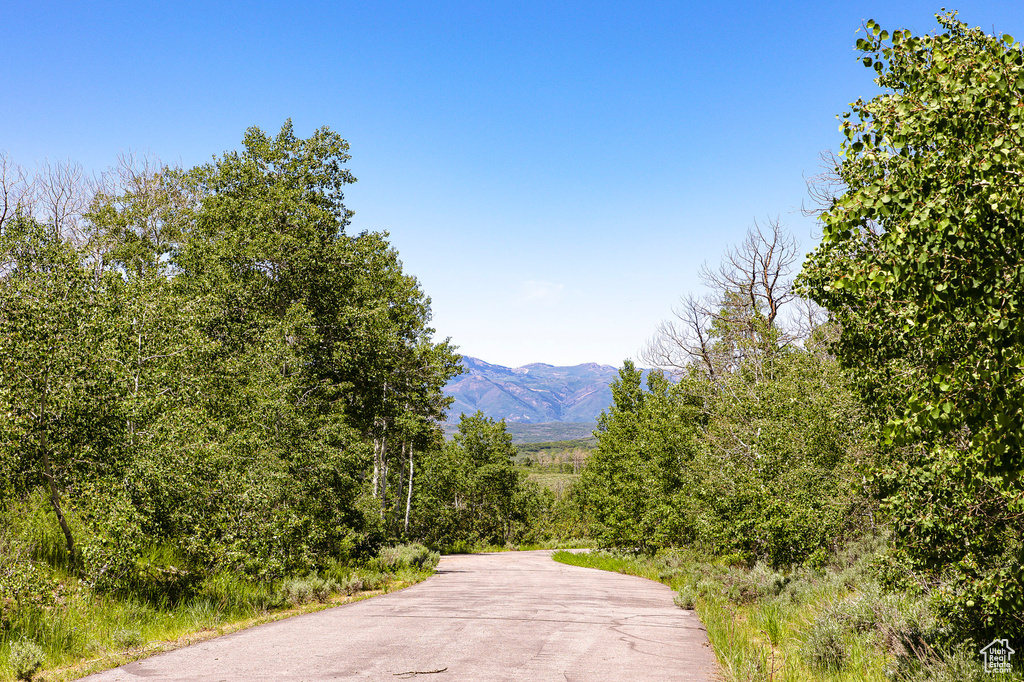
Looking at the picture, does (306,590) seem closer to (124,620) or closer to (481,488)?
(124,620)

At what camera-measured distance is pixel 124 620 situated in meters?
10.4

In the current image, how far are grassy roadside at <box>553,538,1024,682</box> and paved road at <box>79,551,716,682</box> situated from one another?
62cm

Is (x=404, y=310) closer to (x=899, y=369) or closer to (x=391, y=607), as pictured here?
(x=391, y=607)

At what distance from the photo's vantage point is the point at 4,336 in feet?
33.9

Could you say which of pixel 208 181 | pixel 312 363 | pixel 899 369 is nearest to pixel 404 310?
pixel 312 363

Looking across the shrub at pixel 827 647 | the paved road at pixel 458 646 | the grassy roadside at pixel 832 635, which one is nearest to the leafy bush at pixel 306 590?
the paved road at pixel 458 646

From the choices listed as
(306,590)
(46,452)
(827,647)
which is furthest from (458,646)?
(46,452)

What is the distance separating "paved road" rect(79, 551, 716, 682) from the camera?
306 inches

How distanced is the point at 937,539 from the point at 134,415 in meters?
13.1

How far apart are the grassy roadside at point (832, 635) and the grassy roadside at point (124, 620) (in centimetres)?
834

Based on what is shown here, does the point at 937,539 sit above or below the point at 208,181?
below

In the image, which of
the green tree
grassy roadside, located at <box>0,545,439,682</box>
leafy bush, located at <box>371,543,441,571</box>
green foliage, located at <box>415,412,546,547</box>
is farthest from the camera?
the green tree

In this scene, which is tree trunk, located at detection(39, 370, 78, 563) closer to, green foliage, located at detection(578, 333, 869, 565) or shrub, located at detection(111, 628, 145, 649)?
shrub, located at detection(111, 628, 145, 649)

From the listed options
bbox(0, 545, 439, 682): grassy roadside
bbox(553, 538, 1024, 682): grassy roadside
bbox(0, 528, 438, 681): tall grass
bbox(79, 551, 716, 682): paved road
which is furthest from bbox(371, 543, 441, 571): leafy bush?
bbox(553, 538, 1024, 682): grassy roadside
